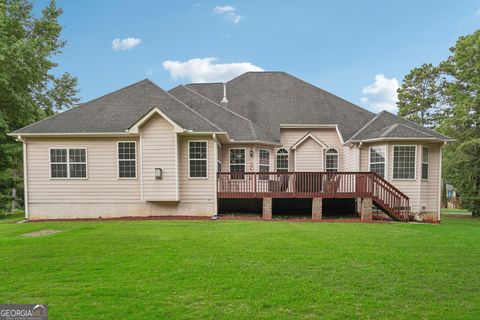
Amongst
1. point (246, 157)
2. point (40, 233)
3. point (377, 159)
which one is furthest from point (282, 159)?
point (40, 233)

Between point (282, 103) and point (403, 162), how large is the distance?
7.28m

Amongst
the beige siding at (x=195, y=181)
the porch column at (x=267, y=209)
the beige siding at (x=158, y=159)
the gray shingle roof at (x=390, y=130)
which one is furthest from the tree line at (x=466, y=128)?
the beige siding at (x=158, y=159)

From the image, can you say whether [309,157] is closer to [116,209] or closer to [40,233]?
[116,209]

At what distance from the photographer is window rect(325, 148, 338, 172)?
16.5m

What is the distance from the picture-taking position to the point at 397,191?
1252 cm

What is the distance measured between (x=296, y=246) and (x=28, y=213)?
11800 millimetres

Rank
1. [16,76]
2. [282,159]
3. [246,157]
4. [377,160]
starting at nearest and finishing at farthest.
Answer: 1. [377,160]
2. [246,157]
3. [282,159]
4. [16,76]

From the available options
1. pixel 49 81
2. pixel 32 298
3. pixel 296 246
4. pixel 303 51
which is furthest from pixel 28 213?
pixel 303 51

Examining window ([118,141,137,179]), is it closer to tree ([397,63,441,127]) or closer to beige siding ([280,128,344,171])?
beige siding ([280,128,344,171])

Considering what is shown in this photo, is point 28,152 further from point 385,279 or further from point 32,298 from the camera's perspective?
point 385,279

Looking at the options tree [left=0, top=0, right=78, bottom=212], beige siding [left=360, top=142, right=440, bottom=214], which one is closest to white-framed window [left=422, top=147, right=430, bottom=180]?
beige siding [left=360, top=142, right=440, bottom=214]

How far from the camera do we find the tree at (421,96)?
31.8 meters

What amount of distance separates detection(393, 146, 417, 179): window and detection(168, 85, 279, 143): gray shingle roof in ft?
18.2

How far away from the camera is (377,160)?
14086 millimetres
